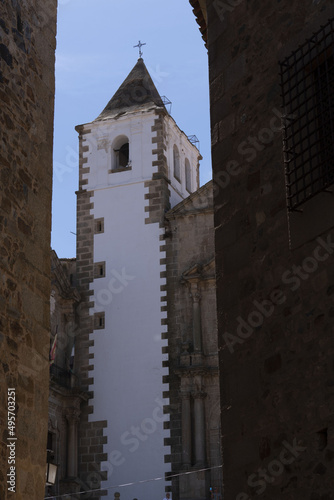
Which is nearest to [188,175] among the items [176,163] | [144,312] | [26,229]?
[176,163]

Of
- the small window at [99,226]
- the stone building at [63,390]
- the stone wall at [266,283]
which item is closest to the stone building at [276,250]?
the stone wall at [266,283]

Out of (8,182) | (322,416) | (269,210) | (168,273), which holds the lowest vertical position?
(322,416)

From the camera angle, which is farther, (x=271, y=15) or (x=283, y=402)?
(x=271, y=15)

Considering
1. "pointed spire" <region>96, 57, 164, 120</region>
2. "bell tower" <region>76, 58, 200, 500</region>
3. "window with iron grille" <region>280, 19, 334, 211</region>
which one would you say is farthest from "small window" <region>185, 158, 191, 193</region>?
"window with iron grille" <region>280, 19, 334, 211</region>

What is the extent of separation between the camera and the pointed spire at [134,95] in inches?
1123

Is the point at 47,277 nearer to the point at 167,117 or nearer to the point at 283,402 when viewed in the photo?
the point at 283,402

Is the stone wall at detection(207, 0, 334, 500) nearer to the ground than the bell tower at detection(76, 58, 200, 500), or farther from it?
nearer to the ground

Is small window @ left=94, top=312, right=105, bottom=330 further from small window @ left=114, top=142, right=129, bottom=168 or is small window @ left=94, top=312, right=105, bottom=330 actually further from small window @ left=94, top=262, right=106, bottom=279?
small window @ left=114, top=142, right=129, bottom=168

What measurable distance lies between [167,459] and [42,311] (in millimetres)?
15452

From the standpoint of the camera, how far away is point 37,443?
8.15 meters

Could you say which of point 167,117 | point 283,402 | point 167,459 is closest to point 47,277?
point 283,402

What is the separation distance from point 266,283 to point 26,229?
3.10m

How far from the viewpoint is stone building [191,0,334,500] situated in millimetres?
5637

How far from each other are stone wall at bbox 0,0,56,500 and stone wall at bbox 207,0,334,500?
2.13m
